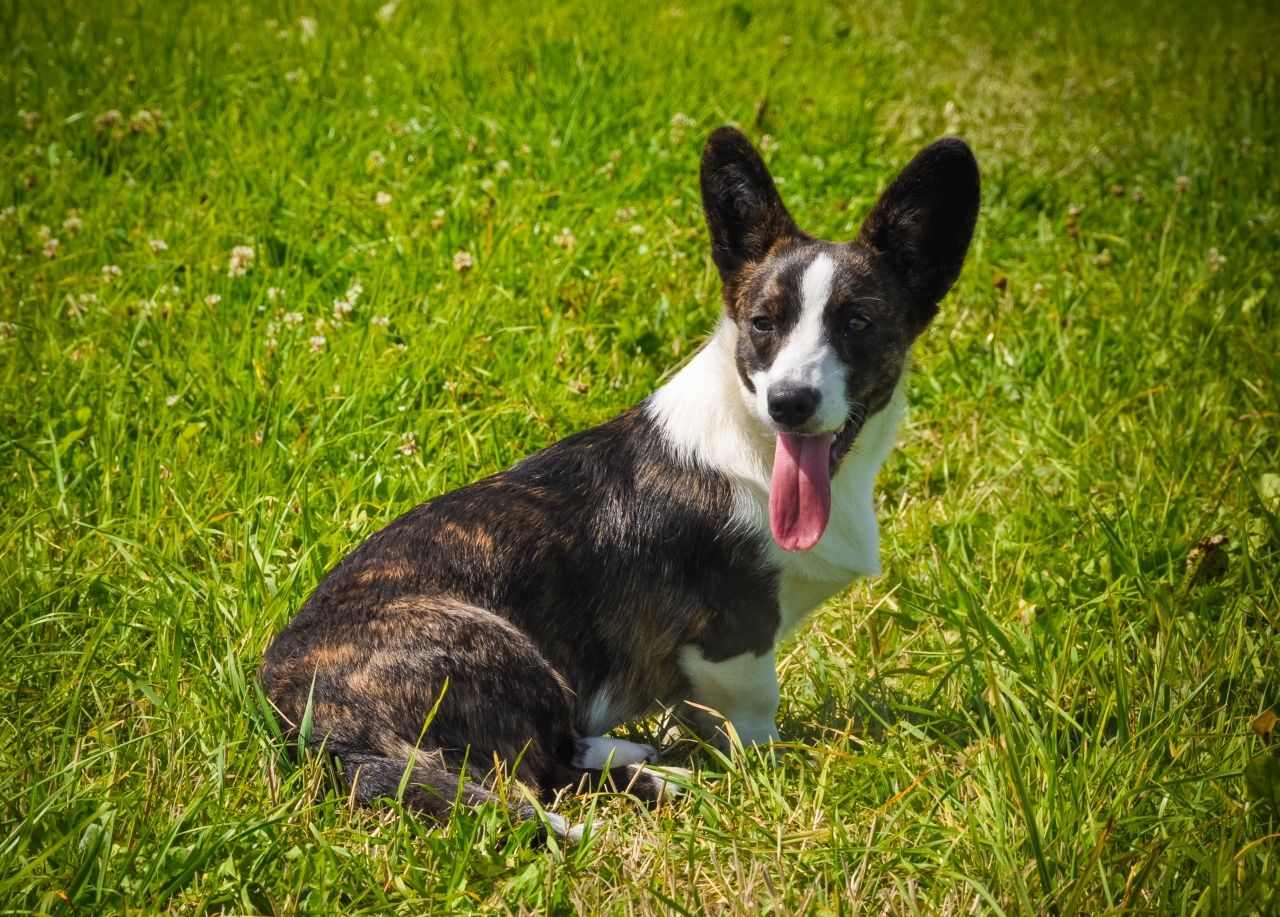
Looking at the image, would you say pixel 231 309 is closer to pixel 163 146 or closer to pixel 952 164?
pixel 163 146

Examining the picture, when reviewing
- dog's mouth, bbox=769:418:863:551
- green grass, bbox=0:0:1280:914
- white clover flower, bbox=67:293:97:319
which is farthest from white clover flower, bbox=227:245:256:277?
dog's mouth, bbox=769:418:863:551

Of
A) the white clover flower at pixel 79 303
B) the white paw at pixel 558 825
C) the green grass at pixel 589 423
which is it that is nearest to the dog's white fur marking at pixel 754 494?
the green grass at pixel 589 423

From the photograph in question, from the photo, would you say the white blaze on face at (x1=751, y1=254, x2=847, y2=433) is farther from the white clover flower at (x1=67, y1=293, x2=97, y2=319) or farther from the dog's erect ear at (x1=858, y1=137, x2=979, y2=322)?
the white clover flower at (x1=67, y1=293, x2=97, y2=319)

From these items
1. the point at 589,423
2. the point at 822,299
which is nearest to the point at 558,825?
the point at 822,299

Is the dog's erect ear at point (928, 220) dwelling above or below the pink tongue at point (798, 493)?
above

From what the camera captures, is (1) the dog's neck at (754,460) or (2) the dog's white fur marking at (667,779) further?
(1) the dog's neck at (754,460)

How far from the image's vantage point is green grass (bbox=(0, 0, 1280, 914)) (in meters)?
2.41

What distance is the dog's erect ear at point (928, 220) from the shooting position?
2936 millimetres

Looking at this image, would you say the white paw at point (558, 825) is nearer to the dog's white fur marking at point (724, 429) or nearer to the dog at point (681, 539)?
the dog at point (681, 539)

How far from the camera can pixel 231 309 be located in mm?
4336

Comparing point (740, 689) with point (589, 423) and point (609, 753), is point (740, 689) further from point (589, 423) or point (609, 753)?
point (589, 423)

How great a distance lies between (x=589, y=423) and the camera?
4105mm

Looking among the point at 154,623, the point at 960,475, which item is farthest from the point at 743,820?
the point at 960,475

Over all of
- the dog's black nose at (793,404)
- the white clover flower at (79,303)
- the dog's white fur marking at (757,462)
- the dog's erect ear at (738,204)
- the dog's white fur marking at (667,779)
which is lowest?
the dog's white fur marking at (667,779)
